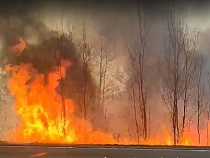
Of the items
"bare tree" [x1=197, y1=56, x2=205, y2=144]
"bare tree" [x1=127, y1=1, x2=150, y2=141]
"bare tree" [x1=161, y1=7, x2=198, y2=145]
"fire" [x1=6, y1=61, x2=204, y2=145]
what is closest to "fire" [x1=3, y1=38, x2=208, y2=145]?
"fire" [x1=6, y1=61, x2=204, y2=145]

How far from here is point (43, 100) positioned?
439cm

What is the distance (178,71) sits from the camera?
Result: 423 centimetres

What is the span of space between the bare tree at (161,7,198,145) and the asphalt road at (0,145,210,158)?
1.19ft

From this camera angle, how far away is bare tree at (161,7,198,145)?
13.9 feet

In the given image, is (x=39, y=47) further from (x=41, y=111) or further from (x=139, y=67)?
(x=139, y=67)

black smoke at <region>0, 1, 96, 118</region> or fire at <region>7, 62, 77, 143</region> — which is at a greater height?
black smoke at <region>0, 1, 96, 118</region>

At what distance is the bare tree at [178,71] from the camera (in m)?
4.23

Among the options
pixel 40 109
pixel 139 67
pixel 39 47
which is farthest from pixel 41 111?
pixel 139 67

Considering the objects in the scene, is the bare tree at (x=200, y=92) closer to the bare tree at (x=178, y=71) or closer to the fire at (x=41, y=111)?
the bare tree at (x=178, y=71)

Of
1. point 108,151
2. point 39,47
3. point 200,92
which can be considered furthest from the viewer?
point 39,47

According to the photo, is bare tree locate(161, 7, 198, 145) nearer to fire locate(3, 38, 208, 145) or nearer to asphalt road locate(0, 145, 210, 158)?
asphalt road locate(0, 145, 210, 158)

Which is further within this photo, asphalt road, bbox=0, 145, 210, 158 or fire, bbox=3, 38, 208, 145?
fire, bbox=3, 38, 208, 145

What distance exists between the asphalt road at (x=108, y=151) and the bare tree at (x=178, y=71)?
36 centimetres

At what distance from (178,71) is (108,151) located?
120cm
